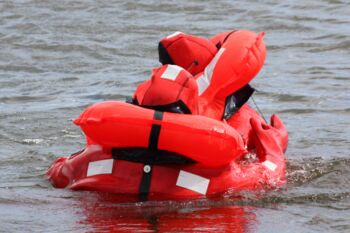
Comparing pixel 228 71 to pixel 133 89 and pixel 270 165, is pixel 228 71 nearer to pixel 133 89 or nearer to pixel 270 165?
pixel 270 165

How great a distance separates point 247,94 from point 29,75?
4.74m

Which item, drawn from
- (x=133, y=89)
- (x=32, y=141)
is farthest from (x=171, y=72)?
(x=133, y=89)

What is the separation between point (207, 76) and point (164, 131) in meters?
1.20

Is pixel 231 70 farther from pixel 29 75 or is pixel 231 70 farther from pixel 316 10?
pixel 316 10

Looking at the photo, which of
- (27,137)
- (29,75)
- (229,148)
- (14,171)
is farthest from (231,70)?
(29,75)

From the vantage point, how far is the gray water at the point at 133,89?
6191mm

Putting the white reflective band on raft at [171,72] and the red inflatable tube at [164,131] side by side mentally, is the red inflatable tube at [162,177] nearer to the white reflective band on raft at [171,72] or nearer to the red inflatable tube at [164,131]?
the red inflatable tube at [164,131]

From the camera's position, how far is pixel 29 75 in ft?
38.7

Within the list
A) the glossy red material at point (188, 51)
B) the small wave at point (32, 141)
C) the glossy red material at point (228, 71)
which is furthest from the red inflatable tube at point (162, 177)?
the small wave at point (32, 141)

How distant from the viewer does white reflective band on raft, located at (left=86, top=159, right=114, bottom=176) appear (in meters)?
6.49

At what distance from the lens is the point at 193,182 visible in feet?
21.0

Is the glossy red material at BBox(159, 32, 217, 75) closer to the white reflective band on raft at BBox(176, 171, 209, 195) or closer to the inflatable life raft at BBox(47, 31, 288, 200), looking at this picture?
the inflatable life raft at BBox(47, 31, 288, 200)

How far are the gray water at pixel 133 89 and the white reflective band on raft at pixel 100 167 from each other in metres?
0.15

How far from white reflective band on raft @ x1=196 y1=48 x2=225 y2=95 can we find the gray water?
932 mm
